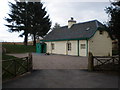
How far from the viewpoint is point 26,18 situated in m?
34.3

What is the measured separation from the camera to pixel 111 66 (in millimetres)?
9586

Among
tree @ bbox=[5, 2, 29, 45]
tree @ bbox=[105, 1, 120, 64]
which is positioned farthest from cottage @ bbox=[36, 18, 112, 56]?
tree @ bbox=[5, 2, 29, 45]

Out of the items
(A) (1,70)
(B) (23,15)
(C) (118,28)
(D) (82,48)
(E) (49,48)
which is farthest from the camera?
(B) (23,15)

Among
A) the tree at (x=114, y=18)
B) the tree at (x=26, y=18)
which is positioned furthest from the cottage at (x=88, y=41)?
the tree at (x=26, y=18)

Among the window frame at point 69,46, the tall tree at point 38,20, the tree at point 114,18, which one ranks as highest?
the tall tree at point 38,20

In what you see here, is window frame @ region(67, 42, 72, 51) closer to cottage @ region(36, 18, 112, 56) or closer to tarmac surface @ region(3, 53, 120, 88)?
cottage @ region(36, 18, 112, 56)

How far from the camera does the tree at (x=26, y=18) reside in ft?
112

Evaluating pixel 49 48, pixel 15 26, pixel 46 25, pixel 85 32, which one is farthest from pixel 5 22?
pixel 85 32

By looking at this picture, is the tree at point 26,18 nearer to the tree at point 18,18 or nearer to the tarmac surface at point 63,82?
the tree at point 18,18

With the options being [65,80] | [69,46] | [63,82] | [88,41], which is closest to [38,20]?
[69,46]

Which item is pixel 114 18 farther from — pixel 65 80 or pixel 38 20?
pixel 38 20

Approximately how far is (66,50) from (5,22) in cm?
2123

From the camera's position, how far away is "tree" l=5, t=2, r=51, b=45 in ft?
112

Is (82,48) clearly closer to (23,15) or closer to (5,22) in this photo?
(23,15)
